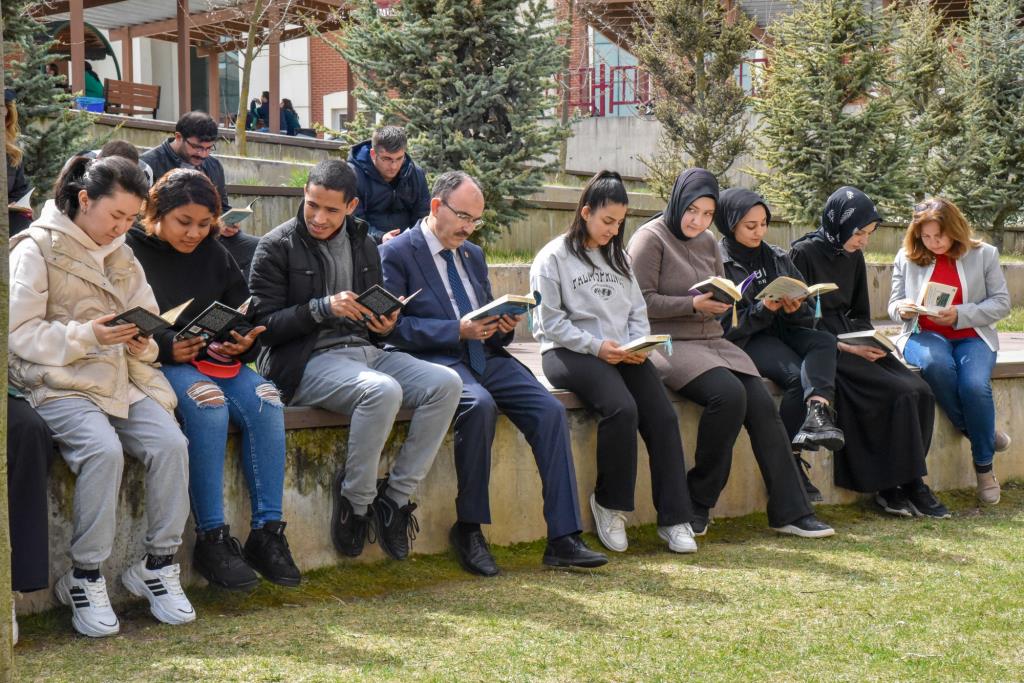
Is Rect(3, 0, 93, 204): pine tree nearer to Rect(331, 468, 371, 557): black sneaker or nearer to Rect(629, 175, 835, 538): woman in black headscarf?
Rect(629, 175, 835, 538): woman in black headscarf

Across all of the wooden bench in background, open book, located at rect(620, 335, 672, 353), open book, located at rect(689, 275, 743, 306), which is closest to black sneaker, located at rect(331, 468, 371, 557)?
open book, located at rect(620, 335, 672, 353)

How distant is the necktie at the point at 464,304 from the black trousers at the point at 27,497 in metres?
2.01

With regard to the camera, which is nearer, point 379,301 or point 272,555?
point 272,555

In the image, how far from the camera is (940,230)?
7277mm

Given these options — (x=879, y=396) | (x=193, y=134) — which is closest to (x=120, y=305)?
(x=193, y=134)

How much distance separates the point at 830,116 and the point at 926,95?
433 centimetres

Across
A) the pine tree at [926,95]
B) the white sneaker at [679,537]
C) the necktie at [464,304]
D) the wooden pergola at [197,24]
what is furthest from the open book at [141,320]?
the wooden pergola at [197,24]

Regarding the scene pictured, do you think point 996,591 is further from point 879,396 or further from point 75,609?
point 75,609

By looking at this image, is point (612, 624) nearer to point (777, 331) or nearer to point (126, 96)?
point (777, 331)

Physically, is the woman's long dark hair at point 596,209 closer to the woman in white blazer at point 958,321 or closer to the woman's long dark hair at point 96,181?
the woman in white blazer at point 958,321

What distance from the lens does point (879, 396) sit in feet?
22.8

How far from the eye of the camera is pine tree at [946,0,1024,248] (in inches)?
672

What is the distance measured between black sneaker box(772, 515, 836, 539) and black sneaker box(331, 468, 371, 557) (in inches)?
85.4

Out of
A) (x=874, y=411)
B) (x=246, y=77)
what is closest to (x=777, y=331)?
(x=874, y=411)
